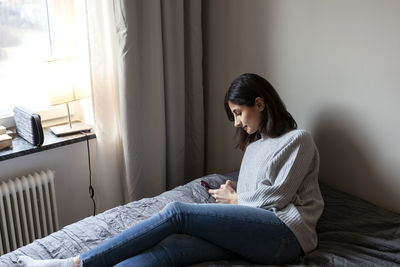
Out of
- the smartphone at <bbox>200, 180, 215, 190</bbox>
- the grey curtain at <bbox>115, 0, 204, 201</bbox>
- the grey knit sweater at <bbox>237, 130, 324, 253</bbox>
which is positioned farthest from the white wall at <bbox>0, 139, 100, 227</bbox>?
the grey knit sweater at <bbox>237, 130, 324, 253</bbox>

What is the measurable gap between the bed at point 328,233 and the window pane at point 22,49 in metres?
0.86

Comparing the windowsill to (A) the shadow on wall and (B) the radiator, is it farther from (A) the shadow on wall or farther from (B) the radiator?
(A) the shadow on wall

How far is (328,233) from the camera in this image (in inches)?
64.9

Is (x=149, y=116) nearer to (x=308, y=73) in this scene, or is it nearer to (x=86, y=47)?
(x=86, y=47)

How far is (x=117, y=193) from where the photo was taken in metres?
2.30

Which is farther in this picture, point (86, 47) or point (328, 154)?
point (86, 47)

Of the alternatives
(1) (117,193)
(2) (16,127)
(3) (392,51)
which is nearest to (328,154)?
(3) (392,51)

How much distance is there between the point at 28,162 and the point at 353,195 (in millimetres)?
1552

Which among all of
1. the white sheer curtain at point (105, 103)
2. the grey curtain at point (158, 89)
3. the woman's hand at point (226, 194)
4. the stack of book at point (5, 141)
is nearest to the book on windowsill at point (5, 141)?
the stack of book at point (5, 141)

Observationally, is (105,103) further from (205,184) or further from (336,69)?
(336,69)

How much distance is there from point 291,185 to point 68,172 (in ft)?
4.00

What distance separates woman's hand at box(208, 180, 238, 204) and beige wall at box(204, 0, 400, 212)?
51 centimetres

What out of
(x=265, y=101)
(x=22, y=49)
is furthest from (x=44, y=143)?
(x=265, y=101)

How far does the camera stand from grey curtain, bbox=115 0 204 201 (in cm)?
207
